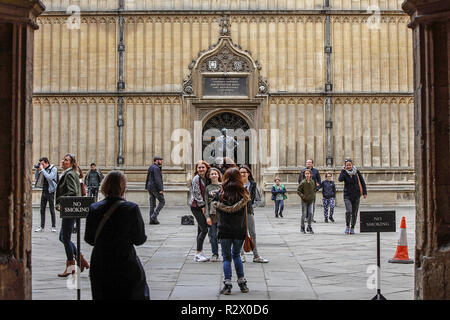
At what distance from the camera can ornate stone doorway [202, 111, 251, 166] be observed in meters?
23.7

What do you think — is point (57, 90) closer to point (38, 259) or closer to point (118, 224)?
point (38, 259)

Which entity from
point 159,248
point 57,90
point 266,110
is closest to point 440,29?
point 159,248

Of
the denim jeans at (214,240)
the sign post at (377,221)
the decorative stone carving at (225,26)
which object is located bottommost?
the denim jeans at (214,240)

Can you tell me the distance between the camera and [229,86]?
2377 centimetres

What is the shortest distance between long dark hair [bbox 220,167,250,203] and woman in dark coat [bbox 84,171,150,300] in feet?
8.05

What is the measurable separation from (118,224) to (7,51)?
209 centimetres

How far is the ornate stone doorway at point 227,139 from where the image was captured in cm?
2373

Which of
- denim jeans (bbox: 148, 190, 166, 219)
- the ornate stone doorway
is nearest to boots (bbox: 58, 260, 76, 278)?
denim jeans (bbox: 148, 190, 166, 219)

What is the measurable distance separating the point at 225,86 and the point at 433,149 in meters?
17.8

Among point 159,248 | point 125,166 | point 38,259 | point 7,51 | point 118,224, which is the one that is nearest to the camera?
point 118,224

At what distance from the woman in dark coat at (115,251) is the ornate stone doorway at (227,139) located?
18236mm

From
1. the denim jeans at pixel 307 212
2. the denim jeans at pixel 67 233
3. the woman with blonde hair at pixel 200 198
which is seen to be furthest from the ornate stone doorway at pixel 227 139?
the denim jeans at pixel 67 233

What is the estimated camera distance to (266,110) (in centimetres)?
2358

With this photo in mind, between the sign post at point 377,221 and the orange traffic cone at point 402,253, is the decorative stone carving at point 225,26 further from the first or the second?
the sign post at point 377,221
